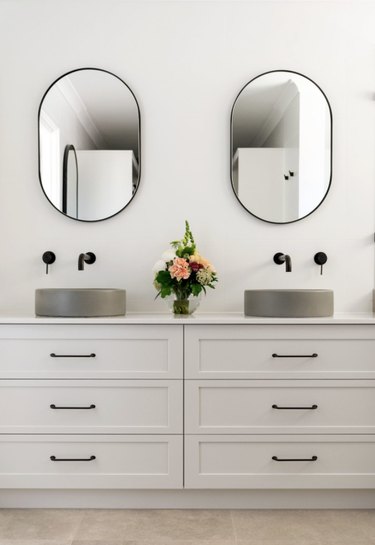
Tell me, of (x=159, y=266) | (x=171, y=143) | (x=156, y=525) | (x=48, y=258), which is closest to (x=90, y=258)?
(x=48, y=258)

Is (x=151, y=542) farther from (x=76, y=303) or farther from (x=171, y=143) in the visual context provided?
(x=171, y=143)

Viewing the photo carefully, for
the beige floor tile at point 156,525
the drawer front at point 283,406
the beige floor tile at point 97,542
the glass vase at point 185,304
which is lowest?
the beige floor tile at point 156,525

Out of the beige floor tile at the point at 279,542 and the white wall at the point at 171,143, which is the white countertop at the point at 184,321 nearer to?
the white wall at the point at 171,143

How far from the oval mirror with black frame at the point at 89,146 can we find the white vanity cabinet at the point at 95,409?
753 millimetres

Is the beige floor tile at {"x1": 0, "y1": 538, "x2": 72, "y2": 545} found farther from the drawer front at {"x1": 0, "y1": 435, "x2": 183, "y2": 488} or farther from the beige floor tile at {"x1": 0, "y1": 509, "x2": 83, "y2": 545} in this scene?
the drawer front at {"x1": 0, "y1": 435, "x2": 183, "y2": 488}

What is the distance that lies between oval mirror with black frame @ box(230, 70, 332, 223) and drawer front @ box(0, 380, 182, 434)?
1.06m

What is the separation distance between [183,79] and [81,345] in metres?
1.43

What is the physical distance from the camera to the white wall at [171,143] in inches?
122

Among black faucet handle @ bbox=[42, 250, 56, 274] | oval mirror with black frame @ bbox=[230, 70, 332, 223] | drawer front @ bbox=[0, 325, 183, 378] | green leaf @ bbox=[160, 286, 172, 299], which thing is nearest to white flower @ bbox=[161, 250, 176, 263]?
green leaf @ bbox=[160, 286, 172, 299]

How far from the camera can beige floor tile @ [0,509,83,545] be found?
2.40 m

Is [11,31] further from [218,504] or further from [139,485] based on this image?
[218,504]

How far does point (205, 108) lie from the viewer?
310cm

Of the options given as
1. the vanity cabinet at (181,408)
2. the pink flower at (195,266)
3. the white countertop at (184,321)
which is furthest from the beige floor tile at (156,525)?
the pink flower at (195,266)

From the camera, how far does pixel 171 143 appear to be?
3.10 m
